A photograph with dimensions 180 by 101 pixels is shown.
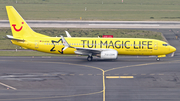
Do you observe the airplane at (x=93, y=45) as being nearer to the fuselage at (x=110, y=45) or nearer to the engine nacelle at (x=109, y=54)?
the fuselage at (x=110, y=45)

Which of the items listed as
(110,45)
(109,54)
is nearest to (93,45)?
(110,45)

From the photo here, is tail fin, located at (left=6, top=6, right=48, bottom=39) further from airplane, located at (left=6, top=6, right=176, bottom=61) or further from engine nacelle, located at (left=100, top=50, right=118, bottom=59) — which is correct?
engine nacelle, located at (left=100, top=50, right=118, bottom=59)

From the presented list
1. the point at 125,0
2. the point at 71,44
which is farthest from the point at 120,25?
the point at 125,0

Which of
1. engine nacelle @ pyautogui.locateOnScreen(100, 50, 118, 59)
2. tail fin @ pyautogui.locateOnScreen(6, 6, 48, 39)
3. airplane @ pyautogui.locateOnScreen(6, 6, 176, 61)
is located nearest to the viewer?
engine nacelle @ pyautogui.locateOnScreen(100, 50, 118, 59)

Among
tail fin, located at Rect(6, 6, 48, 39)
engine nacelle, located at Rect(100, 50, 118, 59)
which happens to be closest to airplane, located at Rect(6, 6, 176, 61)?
tail fin, located at Rect(6, 6, 48, 39)

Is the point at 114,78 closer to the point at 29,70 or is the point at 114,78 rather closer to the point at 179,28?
the point at 29,70

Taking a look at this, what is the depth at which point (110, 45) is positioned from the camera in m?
50.8

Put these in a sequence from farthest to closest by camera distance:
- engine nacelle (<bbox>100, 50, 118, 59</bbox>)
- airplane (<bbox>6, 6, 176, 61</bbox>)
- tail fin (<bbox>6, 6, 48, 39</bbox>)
A: tail fin (<bbox>6, 6, 48, 39</bbox>), airplane (<bbox>6, 6, 176, 61</bbox>), engine nacelle (<bbox>100, 50, 118, 59</bbox>)

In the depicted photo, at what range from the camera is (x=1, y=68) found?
147 feet

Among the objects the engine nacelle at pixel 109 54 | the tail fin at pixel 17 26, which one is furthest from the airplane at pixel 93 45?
the engine nacelle at pixel 109 54

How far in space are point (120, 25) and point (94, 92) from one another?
6306 centimetres

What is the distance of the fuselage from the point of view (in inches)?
1994

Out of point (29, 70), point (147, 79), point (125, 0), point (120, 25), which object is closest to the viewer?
point (147, 79)

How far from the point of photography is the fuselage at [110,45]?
50.7m
